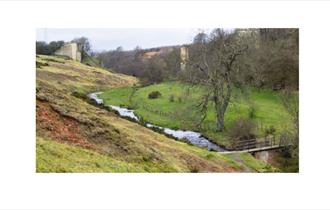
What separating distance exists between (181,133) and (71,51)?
1901 millimetres

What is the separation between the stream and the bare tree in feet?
0.87

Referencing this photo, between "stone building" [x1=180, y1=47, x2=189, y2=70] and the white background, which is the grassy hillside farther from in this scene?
"stone building" [x1=180, y1=47, x2=189, y2=70]

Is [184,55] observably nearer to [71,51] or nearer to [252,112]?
[252,112]

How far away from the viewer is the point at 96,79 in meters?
9.30

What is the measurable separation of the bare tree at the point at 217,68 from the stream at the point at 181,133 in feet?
0.87

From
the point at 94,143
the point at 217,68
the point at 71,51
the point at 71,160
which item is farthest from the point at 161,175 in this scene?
the point at 71,51

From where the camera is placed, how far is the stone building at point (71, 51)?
9055mm

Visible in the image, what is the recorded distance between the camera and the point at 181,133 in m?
9.06

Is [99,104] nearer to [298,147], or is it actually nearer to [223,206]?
[223,206]

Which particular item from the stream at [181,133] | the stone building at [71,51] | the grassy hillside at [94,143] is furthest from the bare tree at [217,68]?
the stone building at [71,51]

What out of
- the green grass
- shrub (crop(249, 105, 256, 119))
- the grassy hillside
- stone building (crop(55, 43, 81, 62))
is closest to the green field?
shrub (crop(249, 105, 256, 119))

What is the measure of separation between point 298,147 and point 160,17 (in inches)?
100

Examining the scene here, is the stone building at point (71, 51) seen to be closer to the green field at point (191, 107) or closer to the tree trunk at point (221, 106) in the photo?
the green field at point (191, 107)
